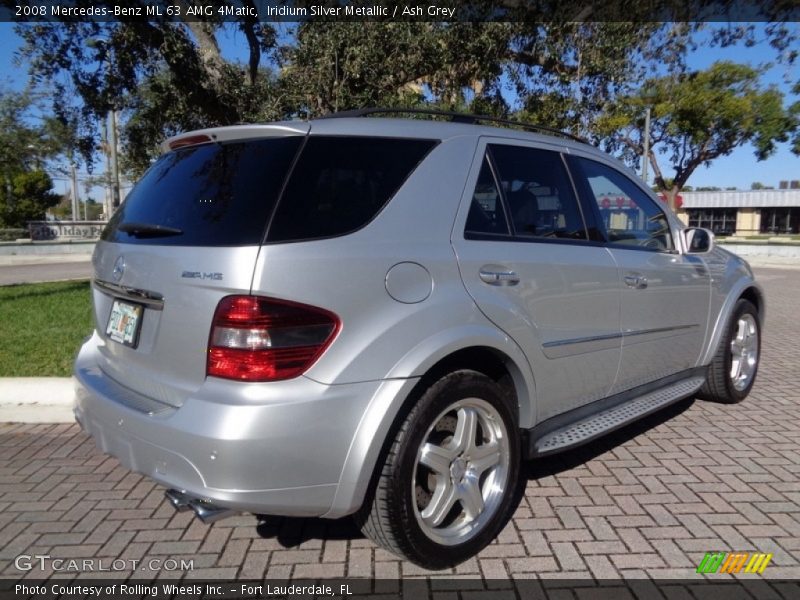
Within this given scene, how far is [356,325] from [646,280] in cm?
217

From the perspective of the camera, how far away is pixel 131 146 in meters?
10.9

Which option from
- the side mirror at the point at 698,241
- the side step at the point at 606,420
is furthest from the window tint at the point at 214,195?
the side mirror at the point at 698,241

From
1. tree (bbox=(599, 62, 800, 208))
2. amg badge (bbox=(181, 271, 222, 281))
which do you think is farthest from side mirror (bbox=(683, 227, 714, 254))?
tree (bbox=(599, 62, 800, 208))

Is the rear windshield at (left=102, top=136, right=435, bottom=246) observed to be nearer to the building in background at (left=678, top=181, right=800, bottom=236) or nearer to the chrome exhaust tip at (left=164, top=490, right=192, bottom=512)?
the chrome exhaust tip at (left=164, top=490, right=192, bottom=512)

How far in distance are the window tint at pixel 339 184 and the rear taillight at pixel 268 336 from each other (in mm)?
254

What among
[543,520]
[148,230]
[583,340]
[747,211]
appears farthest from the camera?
[747,211]

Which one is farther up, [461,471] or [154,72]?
[154,72]

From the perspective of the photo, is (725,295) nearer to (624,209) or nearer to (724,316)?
(724,316)

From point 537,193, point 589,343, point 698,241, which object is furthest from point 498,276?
point 698,241

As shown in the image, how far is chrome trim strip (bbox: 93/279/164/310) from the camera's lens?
239cm

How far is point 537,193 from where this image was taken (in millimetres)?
3205

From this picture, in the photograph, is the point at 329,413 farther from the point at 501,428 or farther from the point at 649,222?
the point at 649,222

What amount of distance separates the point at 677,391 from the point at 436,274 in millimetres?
2388

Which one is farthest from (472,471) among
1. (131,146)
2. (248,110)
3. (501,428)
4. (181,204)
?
(131,146)
